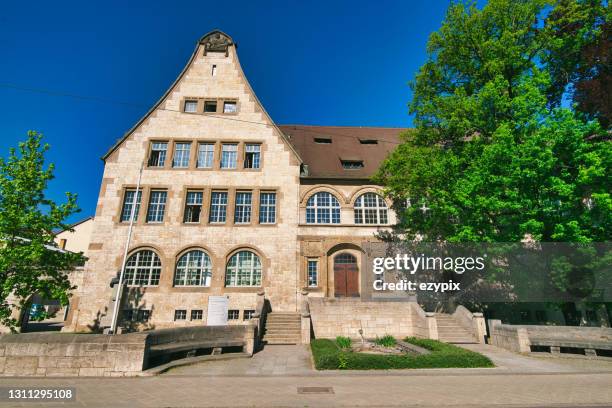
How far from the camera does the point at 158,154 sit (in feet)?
79.8

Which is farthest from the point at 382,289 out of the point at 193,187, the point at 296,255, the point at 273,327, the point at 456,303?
the point at 193,187

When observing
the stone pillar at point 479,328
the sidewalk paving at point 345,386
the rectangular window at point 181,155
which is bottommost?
the sidewalk paving at point 345,386

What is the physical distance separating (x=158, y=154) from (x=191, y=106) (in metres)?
4.68

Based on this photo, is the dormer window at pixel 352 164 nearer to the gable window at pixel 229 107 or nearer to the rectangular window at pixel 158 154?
the gable window at pixel 229 107

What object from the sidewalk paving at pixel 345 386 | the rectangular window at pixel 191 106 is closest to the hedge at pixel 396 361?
the sidewalk paving at pixel 345 386

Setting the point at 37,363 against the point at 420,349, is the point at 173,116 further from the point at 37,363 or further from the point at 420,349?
the point at 420,349

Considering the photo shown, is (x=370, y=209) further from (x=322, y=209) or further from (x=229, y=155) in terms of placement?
(x=229, y=155)

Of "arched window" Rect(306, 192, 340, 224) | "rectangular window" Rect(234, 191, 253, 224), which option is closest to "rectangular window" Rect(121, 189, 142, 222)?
"rectangular window" Rect(234, 191, 253, 224)

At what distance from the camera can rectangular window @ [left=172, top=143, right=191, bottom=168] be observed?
24078mm

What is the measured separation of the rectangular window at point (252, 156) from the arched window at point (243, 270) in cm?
677

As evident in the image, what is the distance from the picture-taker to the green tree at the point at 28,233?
14.4 metres

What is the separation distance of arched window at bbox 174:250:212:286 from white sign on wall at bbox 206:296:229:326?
1.34 metres

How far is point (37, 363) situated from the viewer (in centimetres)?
953

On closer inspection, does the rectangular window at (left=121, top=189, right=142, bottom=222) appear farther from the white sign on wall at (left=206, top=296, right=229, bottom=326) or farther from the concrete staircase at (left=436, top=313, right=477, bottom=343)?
the concrete staircase at (left=436, top=313, right=477, bottom=343)
